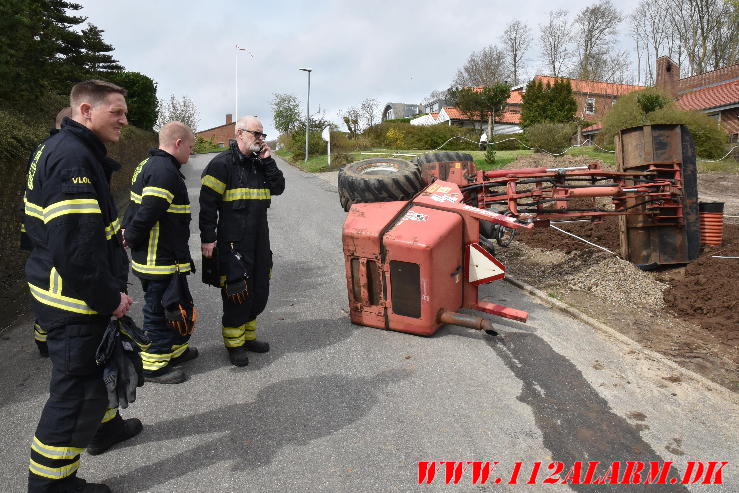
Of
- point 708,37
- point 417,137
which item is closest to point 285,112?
point 417,137

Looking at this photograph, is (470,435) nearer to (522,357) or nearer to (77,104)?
(522,357)

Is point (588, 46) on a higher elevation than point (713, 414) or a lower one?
higher

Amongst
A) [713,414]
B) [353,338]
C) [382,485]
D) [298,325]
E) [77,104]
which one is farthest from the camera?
[298,325]

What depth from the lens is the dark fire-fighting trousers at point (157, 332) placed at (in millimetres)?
3498

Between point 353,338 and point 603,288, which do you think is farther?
point 603,288

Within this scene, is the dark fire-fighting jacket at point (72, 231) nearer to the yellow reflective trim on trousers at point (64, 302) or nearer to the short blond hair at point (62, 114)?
the yellow reflective trim on trousers at point (64, 302)

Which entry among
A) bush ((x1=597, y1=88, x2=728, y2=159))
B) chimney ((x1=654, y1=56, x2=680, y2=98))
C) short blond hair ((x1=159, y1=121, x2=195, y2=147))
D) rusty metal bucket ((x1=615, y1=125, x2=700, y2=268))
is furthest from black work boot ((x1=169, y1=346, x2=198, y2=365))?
chimney ((x1=654, y1=56, x2=680, y2=98))

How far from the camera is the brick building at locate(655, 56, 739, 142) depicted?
27.1 m

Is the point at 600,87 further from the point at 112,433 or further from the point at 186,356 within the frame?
the point at 112,433

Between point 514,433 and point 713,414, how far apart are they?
4.94 ft

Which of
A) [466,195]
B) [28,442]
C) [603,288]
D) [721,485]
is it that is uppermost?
[466,195]

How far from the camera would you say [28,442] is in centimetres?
296

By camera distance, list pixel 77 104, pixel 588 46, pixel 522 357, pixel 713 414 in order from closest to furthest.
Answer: pixel 77 104, pixel 713 414, pixel 522 357, pixel 588 46

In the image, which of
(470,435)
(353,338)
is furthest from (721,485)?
(353,338)
